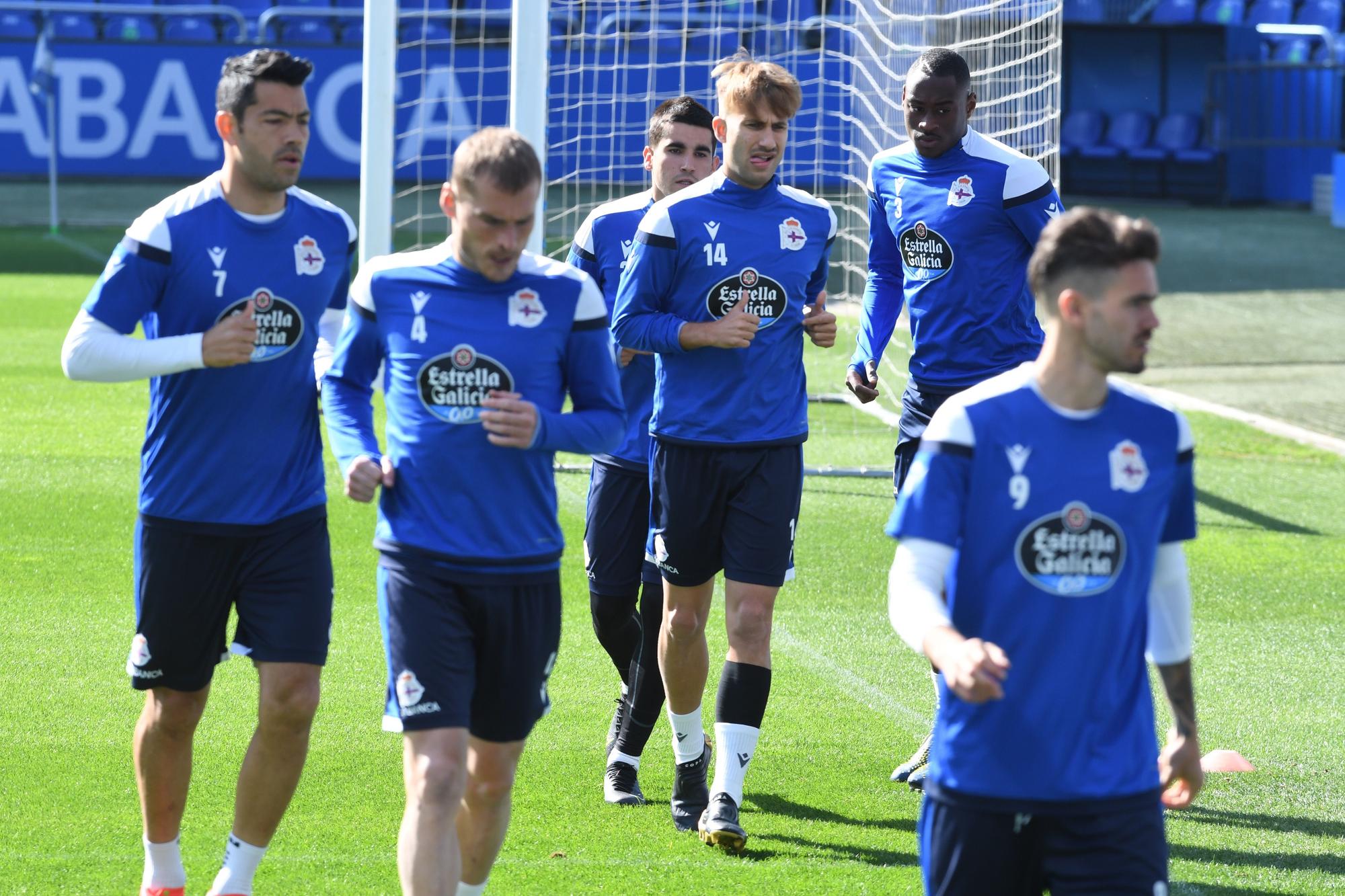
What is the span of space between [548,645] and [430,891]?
61 cm

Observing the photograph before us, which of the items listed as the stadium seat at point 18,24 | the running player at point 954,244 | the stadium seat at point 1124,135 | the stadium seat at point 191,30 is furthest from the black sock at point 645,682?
the stadium seat at point 1124,135

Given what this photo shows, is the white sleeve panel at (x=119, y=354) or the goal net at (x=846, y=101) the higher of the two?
the goal net at (x=846, y=101)

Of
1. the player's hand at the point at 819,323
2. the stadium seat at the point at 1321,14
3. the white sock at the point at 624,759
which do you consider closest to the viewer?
the player's hand at the point at 819,323

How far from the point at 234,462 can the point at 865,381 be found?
241 cm

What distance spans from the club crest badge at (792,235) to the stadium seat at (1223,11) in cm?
2778

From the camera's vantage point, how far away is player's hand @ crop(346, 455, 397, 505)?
367cm

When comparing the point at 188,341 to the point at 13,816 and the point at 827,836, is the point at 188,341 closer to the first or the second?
the point at 13,816

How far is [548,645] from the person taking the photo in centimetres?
388

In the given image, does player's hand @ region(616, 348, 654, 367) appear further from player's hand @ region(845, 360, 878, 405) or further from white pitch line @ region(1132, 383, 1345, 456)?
white pitch line @ region(1132, 383, 1345, 456)

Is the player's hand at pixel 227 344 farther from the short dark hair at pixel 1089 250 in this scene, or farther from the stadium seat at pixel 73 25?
the stadium seat at pixel 73 25

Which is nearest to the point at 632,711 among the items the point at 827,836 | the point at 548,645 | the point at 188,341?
the point at 827,836

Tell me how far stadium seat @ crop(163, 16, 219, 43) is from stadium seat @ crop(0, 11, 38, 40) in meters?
1.94

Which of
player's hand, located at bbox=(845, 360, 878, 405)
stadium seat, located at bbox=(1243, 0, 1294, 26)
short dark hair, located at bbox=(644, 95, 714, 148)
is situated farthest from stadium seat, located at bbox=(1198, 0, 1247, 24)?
short dark hair, located at bbox=(644, 95, 714, 148)

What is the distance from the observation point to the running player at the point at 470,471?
144 inches
